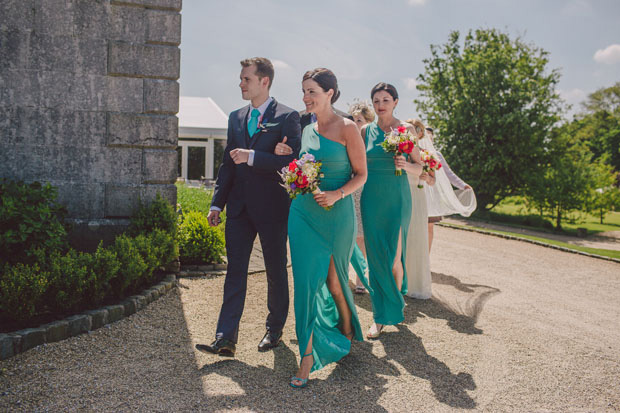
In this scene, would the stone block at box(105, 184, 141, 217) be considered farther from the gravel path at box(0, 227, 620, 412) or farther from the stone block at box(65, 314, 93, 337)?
the stone block at box(65, 314, 93, 337)

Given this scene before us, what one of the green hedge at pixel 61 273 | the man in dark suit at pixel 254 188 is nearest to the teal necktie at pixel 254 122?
the man in dark suit at pixel 254 188

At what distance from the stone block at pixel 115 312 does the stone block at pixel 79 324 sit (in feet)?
0.83

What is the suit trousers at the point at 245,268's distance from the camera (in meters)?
4.20

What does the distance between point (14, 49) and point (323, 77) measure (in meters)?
4.36

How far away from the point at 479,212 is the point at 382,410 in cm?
2005

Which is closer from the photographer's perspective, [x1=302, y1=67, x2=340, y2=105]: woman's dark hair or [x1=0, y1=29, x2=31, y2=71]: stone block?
[x1=302, y1=67, x2=340, y2=105]: woman's dark hair

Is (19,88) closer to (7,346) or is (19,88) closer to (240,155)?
(7,346)

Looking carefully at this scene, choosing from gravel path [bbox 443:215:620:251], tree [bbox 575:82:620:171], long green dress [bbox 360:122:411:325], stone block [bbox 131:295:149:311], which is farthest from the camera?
tree [bbox 575:82:620:171]

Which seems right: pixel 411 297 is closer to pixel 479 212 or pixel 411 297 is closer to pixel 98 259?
pixel 98 259

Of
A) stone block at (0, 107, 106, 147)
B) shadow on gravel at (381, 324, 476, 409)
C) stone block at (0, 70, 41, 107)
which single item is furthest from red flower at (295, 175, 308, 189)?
stone block at (0, 70, 41, 107)

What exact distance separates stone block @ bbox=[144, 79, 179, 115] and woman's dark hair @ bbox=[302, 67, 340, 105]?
3.22 metres

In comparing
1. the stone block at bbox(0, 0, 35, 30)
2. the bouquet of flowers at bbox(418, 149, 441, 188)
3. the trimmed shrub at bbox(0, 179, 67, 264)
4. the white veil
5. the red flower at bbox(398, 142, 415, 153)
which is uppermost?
the stone block at bbox(0, 0, 35, 30)

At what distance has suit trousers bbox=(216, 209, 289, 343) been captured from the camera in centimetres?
420

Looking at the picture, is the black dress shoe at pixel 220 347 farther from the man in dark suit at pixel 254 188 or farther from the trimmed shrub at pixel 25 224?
the trimmed shrub at pixel 25 224
